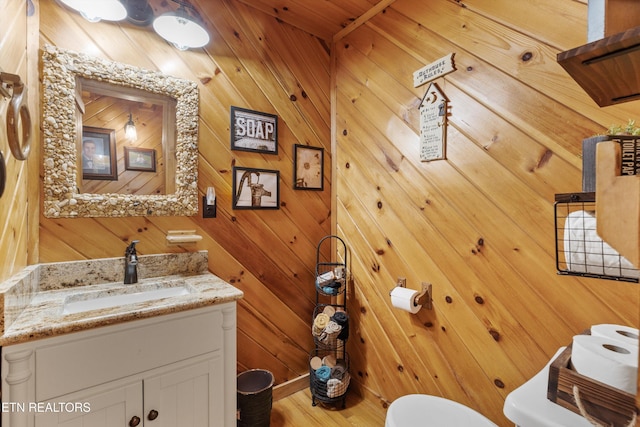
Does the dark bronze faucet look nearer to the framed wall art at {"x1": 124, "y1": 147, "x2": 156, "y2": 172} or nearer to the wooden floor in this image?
the framed wall art at {"x1": 124, "y1": 147, "x2": 156, "y2": 172}

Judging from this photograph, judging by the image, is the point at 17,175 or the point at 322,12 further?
the point at 322,12

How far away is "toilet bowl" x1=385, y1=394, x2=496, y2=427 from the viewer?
1.17m

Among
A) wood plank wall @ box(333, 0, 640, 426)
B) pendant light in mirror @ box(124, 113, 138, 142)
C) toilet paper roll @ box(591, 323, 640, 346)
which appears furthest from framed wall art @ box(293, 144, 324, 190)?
toilet paper roll @ box(591, 323, 640, 346)

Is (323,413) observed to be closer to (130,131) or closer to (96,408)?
(96,408)

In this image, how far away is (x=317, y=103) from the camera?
224 centimetres

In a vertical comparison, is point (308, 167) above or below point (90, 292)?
above

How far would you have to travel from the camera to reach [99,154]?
1502mm

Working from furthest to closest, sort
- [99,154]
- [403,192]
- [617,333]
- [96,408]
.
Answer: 1. [403,192]
2. [99,154]
3. [96,408]
4. [617,333]

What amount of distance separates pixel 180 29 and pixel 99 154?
2.55ft

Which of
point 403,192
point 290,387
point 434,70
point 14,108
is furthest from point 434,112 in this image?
point 290,387

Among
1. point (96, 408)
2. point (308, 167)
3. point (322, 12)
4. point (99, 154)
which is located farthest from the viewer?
point (308, 167)

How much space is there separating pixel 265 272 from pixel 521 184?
5.05 feet

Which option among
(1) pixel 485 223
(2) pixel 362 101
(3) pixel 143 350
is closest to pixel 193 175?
(3) pixel 143 350

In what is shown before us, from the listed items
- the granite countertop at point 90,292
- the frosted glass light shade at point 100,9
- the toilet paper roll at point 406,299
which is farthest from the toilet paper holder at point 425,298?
the frosted glass light shade at point 100,9
